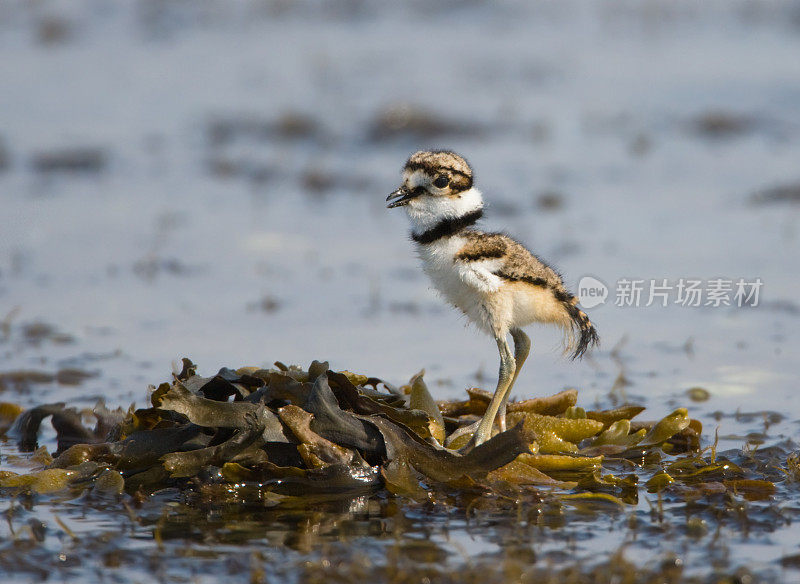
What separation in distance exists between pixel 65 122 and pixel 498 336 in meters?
8.56

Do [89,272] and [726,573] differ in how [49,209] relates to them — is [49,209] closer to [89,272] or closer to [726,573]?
[89,272]

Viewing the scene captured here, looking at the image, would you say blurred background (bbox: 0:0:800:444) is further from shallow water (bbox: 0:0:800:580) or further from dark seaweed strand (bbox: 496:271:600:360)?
dark seaweed strand (bbox: 496:271:600:360)

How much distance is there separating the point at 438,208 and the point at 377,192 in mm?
5371

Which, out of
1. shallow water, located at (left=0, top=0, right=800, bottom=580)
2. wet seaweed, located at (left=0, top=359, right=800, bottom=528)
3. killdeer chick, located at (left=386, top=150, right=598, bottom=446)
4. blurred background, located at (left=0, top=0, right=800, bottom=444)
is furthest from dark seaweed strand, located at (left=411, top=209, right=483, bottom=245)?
blurred background, located at (left=0, top=0, right=800, bottom=444)

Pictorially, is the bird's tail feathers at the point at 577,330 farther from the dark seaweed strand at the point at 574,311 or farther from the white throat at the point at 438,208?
the white throat at the point at 438,208

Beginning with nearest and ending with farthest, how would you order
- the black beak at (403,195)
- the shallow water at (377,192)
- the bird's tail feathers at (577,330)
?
1. the black beak at (403,195)
2. the bird's tail feathers at (577,330)
3. the shallow water at (377,192)

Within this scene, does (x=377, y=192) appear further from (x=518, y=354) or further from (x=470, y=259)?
(x=470, y=259)

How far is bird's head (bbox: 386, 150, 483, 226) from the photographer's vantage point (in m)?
4.85

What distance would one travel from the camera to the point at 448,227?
16.0 feet

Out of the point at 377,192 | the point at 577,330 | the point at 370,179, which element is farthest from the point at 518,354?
the point at 370,179

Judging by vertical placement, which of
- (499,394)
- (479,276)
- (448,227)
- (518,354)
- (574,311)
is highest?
(448,227)

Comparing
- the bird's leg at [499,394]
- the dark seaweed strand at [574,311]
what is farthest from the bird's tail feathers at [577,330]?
the bird's leg at [499,394]

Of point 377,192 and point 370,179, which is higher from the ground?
point 370,179

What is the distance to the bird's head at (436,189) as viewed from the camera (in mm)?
4848
